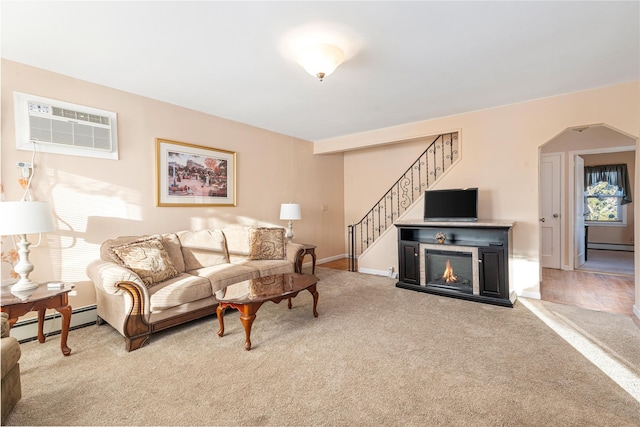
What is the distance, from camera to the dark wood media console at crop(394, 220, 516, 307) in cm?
355

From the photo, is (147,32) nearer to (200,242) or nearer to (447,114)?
(200,242)

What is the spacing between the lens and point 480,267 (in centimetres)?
368

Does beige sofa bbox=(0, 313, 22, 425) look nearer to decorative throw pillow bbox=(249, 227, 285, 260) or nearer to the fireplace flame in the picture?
decorative throw pillow bbox=(249, 227, 285, 260)

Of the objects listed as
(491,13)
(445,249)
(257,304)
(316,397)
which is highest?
(491,13)

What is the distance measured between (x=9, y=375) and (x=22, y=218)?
3.76ft

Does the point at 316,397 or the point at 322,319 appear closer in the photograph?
the point at 316,397

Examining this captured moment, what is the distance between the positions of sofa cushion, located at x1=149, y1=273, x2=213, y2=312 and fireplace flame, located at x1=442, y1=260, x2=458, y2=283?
3.03 meters

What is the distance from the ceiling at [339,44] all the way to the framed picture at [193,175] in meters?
0.65

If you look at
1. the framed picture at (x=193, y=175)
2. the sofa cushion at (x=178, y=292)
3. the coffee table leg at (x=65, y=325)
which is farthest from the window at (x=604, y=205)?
the coffee table leg at (x=65, y=325)

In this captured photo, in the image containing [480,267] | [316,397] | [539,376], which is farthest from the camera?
[480,267]

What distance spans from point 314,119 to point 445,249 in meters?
2.69

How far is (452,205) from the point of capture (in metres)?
4.10

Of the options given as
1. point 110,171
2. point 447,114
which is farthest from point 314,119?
point 110,171

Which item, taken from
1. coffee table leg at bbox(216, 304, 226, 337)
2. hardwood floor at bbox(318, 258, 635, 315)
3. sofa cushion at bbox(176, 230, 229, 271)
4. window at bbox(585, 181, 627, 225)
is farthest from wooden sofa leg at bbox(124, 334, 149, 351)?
window at bbox(585, 181, 627, 225)
